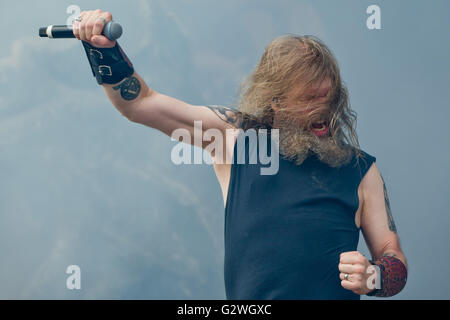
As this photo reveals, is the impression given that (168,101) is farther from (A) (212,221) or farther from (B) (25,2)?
(B) (25,2)

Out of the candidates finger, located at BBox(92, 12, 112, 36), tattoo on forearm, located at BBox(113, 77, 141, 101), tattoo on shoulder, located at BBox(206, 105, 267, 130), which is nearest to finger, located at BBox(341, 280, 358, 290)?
tattoo on shoulder, located at BBox(206, 105, 267, 130)

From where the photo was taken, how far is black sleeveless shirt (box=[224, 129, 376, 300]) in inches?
41.5

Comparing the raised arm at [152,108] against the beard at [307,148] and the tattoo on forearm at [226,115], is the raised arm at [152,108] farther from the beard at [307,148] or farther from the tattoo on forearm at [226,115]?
the beard at [307,148]

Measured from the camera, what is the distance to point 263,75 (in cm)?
127

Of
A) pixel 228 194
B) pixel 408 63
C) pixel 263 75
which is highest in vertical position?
pixel 408 63

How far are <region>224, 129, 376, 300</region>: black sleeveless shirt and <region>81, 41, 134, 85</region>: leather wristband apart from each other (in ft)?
1.08

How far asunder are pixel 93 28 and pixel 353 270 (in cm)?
73

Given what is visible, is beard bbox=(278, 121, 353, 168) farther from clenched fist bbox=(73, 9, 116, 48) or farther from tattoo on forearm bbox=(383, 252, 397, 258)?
clenched fist bbox=(73, 9, 116, 48)

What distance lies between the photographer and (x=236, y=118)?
1.19 metres

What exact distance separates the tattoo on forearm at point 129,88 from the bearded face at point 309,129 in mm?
355

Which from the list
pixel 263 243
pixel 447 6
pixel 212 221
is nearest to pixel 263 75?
pixel 263 243

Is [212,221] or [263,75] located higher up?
[263,75]

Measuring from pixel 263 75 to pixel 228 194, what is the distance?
35 cm

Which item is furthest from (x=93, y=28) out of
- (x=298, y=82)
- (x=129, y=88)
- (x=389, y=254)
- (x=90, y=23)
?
(x=389, y=254)
